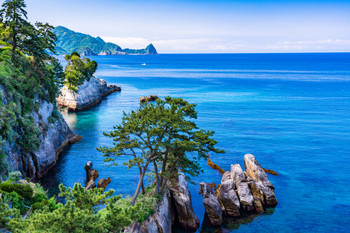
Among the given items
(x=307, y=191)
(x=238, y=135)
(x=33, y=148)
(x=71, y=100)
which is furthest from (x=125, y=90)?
(x=307, y=191)

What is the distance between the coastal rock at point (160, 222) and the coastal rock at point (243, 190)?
9107mm

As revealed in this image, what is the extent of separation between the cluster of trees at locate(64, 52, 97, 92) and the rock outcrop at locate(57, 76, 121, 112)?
175cm

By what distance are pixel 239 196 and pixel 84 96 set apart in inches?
2864

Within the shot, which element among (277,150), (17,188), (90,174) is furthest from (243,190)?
(17,188)

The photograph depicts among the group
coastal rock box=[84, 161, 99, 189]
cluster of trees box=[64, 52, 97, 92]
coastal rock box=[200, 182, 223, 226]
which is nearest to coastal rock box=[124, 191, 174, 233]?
coastal rock box=[200, 182, 223, 226]

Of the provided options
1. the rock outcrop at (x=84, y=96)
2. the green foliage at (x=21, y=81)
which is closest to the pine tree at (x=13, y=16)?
the green foliage at (x=21, y=81)

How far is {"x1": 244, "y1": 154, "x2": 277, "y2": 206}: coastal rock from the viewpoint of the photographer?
36375mm

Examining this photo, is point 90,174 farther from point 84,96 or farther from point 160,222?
point 84,96

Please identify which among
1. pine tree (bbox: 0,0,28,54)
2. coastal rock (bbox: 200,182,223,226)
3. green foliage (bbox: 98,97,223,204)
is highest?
pine tree (bbox: 0,0,28,54)

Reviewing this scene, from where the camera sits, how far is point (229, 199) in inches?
1357

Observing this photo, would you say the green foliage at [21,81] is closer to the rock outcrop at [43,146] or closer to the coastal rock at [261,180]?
the rock outcrop at [43,146]

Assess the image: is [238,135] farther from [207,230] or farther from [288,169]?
[207,230]

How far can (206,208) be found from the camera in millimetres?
33062

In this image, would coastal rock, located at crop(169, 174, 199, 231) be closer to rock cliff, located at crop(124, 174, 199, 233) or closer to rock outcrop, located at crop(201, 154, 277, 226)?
rock cliff, located at crop(124, 174, 199, 233)
